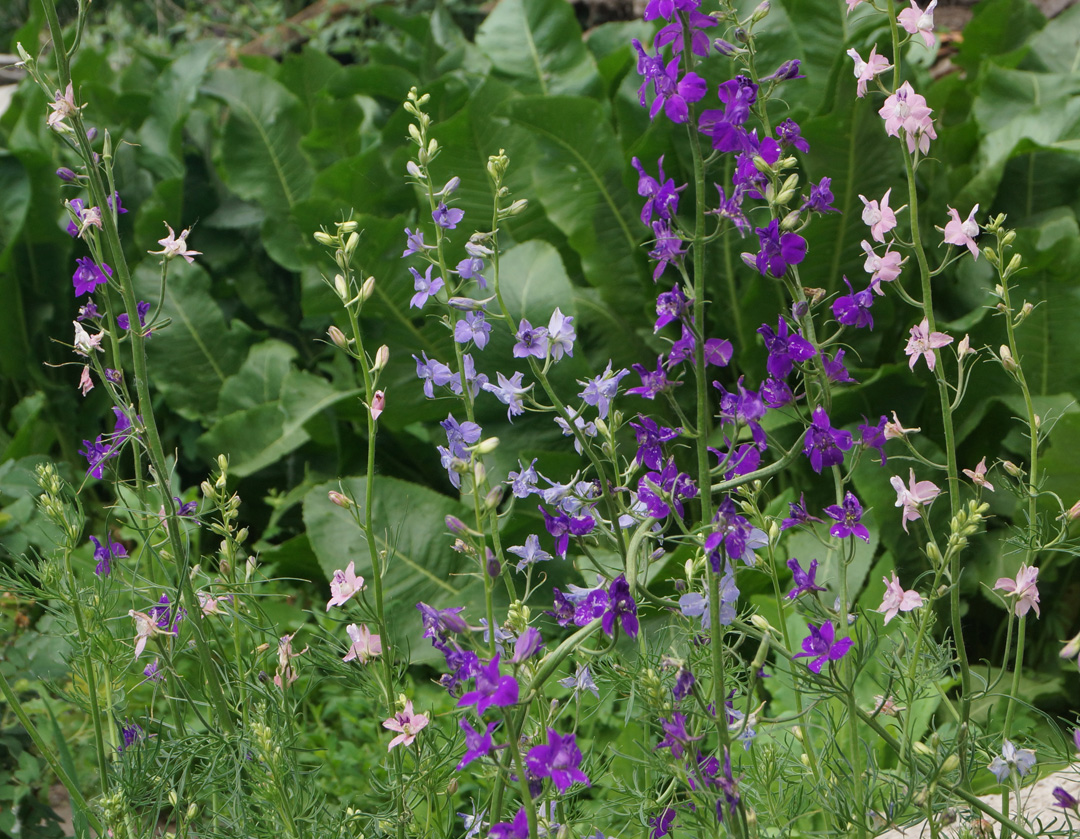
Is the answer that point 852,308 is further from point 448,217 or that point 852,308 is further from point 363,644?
point 363,644

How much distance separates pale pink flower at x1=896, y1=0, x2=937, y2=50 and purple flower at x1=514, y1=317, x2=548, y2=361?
0.50m

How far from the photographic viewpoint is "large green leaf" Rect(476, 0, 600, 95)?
359 cm

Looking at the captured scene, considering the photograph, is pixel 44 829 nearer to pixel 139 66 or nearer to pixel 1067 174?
pixel 1067 174

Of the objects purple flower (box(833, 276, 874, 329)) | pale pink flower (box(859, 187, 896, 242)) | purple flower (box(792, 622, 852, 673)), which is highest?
pale pink flower (box(859, 187, 896, 242))

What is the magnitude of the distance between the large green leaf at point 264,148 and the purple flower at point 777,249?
3155 mm

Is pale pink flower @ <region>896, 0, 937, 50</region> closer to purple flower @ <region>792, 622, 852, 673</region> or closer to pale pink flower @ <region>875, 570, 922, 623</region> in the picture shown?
pale pink flower @ <region>875, 570, 922, 623</region>

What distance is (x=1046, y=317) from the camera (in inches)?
98.3

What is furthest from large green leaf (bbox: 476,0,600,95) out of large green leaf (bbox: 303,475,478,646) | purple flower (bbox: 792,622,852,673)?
purple flower (bbox: 792,622,852,673)

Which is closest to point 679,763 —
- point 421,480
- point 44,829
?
point 44,829

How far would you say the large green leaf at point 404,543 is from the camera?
7.79ft

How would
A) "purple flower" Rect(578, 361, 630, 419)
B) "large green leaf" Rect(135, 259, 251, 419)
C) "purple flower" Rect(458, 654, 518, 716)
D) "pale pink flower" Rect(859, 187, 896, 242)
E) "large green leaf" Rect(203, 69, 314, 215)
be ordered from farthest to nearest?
"large green leaf" Rect(203, 69, 314, 215) → "large green leaf" Rect(135, 259, 251, 419) → "pale pink flower" Rect(859, 187, 896, 242) → "purple flower" Rect(578, 361, 630, 419) → "purple flower" Rect(458, 654, 518, 716)

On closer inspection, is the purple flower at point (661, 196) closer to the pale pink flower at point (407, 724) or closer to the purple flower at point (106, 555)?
the pale pink flower at point (407, 724)

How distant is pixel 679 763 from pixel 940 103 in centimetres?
301

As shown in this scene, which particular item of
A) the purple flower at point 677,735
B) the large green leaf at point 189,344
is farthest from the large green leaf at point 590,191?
the purple flower at point 677,735
